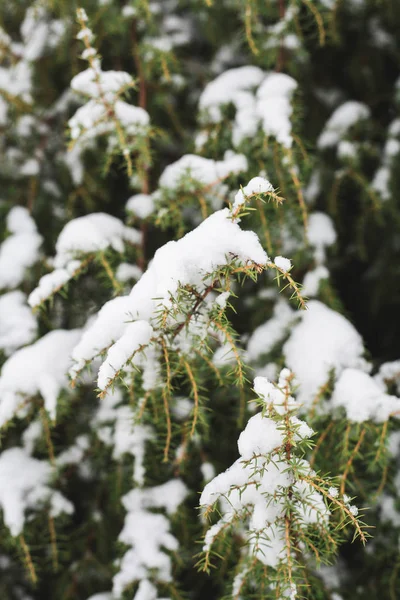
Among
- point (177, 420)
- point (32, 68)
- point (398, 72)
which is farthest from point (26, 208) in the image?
point (398, 72)

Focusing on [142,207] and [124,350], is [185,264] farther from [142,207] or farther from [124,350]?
[142,207]

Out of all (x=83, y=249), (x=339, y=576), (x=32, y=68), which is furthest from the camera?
(x=32, y=68)

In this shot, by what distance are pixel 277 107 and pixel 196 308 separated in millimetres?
669

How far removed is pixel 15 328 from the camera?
1.42 meters

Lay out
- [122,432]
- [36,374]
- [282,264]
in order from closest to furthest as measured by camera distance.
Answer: [282,264] < [36,374] < [122,432]

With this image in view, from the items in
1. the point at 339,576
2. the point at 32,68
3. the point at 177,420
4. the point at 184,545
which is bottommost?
the point at 339,576

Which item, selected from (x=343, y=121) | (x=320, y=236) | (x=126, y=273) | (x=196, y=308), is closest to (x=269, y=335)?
(x=320, y=236)

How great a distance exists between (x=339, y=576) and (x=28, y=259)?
4.71 ft

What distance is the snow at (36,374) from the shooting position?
1.19 metres

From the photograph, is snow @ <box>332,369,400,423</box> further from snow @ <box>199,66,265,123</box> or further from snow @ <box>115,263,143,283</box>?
snow @ <box>199,66,265,123</box>

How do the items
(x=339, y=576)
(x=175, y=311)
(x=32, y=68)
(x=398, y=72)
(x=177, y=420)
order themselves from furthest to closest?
(x=398, y=72) → (x=32, y=68) → (x=339, y=576) → (x=177, y=420) → (x=175, y=311)

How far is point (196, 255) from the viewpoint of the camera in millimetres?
834

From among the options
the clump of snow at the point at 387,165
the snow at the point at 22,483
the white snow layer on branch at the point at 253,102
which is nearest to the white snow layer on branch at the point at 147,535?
the snow at the point at 22,483

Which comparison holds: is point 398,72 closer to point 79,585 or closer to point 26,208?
point 26,208
